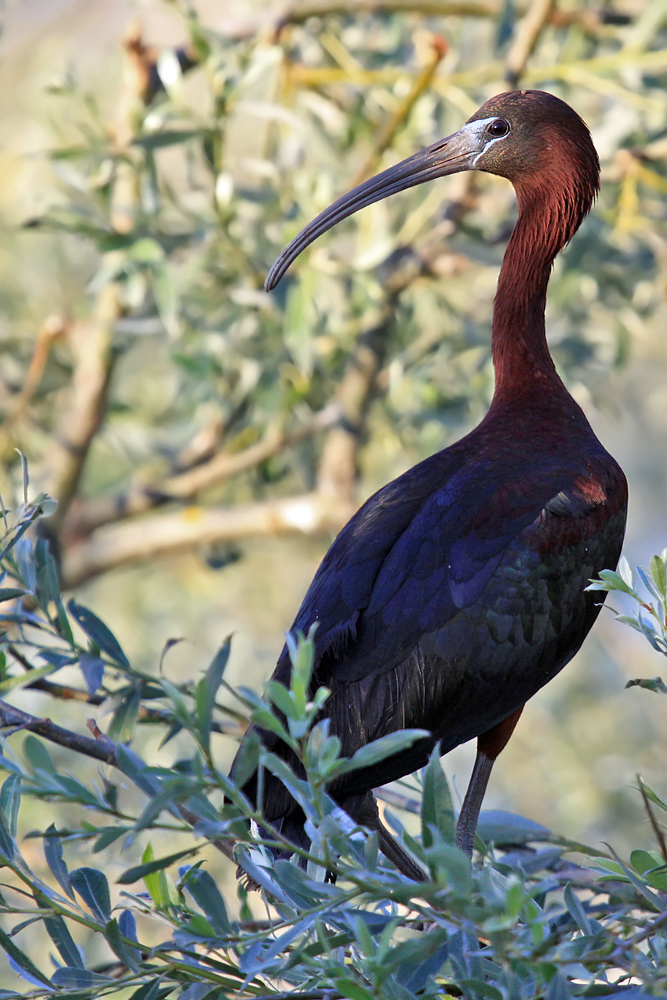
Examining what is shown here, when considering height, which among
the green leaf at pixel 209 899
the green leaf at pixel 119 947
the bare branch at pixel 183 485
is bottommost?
the green leaf at pixel 119 947

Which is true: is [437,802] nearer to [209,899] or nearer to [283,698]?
[283,698]

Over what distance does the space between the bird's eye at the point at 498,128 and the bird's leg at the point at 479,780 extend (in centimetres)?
185

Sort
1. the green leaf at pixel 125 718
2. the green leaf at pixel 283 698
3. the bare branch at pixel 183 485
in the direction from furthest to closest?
1. the bare branch at pixel 183 485
2. the green leaf at pixel 125 718
3. the green leaf at pixel 283 698

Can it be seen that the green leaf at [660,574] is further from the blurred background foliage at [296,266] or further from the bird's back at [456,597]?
the blurred background foliage at [296,266]

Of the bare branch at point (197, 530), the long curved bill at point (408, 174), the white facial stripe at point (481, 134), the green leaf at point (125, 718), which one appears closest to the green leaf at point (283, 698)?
the green leaf at point (125, 718)

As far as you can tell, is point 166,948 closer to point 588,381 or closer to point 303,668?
point 303,668

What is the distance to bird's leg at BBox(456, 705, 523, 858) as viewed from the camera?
3502mm

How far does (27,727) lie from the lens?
268 centimetres

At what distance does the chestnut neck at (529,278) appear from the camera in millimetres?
3809

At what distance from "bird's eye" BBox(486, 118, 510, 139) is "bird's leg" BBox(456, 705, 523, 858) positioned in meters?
1.85

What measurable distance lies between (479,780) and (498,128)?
2072mm

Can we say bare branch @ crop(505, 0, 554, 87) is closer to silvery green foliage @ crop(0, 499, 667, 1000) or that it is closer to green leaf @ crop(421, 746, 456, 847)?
silvery green foliage @ crop(0, 499, 667, 1000)

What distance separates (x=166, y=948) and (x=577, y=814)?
21.2 feet

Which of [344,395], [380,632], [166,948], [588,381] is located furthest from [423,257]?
[166,948]
